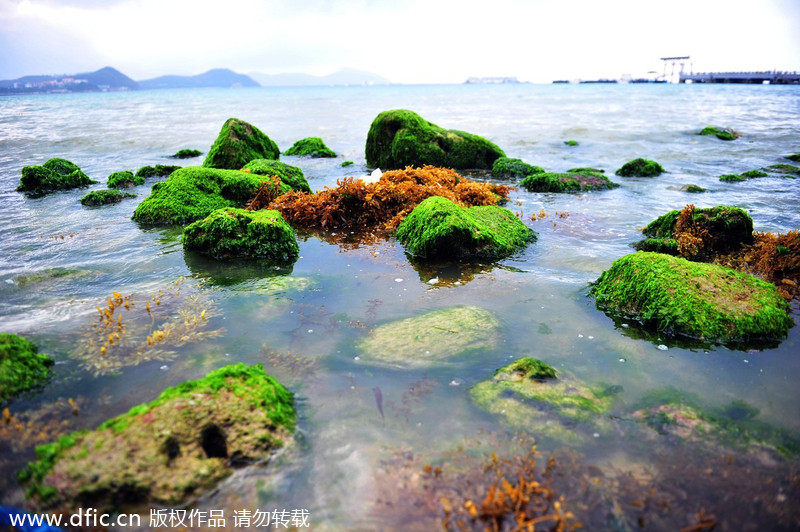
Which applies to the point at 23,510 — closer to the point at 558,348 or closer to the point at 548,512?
the point at 548,512

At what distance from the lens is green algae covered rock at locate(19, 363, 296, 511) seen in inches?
132

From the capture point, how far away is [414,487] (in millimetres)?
3662

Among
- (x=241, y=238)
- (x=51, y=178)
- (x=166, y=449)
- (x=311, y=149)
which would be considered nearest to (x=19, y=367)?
(x=166, y=449)

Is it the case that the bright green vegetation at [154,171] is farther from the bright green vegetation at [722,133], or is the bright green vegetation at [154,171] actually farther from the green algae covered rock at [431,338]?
the bright green vegetation at [722,133]

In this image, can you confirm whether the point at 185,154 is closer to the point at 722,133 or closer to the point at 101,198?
the point at 101,198

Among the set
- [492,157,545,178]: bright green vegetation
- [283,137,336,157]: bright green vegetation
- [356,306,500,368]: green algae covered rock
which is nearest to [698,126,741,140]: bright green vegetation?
[492,157,545,178]: bright green vegetation

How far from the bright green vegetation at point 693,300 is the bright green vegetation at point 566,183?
7.74 m

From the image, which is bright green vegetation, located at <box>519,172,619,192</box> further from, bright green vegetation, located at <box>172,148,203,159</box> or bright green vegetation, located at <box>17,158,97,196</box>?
bright green vegetation, located at <box>172,148,203,159</box>

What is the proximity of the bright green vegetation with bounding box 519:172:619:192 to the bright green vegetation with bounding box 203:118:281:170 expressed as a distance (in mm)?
9393

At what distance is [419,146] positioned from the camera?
16750 millimetres

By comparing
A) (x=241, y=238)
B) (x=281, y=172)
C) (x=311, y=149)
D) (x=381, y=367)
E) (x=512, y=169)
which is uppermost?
(x=311, y=149)

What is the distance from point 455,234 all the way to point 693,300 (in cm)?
381

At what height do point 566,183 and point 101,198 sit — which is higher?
point 566,183

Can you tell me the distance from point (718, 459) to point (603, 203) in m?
9.86
